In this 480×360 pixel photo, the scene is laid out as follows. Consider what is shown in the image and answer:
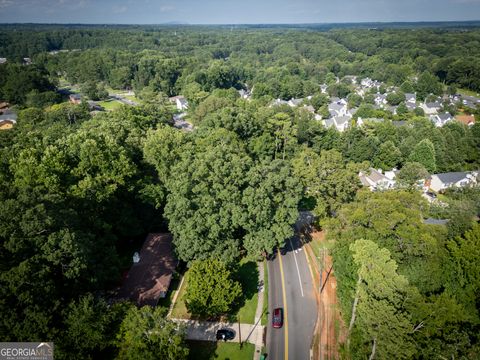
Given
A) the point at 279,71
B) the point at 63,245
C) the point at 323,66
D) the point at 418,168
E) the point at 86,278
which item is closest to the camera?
the point at 63,245

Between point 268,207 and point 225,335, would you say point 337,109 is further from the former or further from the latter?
point 225,335

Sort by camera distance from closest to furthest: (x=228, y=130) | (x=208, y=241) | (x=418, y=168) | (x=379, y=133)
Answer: (x=208, y=241)
(x=418, y=168)
(x=228, y=130)
(x=379, y=133)

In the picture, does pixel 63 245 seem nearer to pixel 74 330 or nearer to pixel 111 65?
pixel 74 330

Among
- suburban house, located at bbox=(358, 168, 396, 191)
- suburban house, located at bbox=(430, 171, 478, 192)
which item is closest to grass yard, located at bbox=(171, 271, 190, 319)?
suburban house, located at bbox=(358, 168, 396, 191)

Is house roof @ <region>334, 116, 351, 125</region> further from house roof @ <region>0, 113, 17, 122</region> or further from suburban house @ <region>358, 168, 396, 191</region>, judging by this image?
house roof @ <region>0, 113, 17, 122</region>

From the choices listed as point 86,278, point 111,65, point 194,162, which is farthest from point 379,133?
point 111,65

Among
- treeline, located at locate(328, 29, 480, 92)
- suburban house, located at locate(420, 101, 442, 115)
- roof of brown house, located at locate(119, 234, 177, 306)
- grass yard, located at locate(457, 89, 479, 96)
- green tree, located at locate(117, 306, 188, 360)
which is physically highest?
treeline, located at locate(328, 29, 480, 92)

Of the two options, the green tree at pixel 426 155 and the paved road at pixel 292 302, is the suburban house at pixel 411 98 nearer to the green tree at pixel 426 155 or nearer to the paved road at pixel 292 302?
the green tree at pixel 426 155
